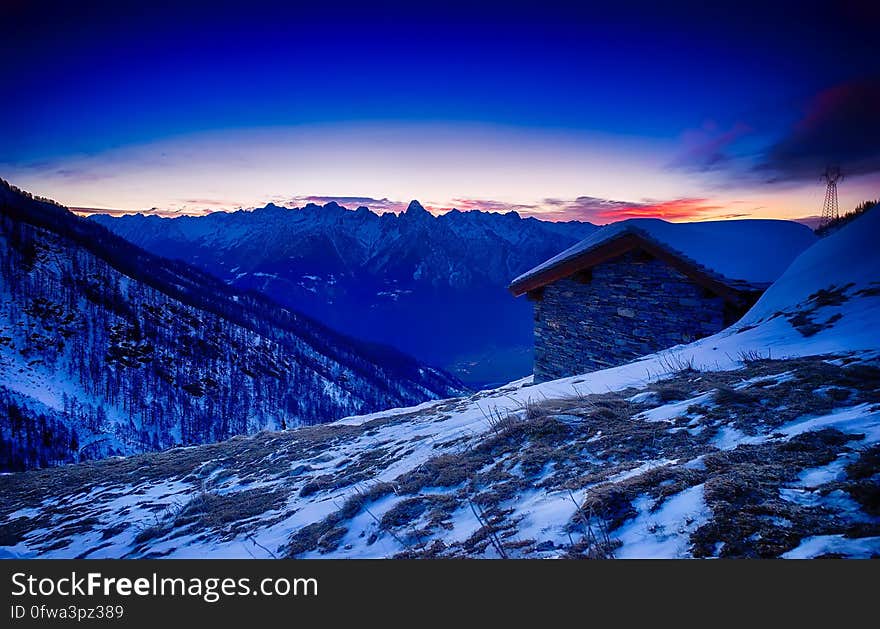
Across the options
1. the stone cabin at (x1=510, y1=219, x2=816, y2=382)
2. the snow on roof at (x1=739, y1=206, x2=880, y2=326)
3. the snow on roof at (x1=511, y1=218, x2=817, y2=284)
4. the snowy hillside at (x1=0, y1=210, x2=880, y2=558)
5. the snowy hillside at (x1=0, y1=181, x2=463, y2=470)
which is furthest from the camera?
the snowy hillside at (x1=0, y1=181, x2=463, y2=470)

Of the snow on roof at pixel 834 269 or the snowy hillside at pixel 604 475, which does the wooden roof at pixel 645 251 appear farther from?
the snowy hillside at pixel 604 475

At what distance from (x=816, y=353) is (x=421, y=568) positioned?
15.7 ft

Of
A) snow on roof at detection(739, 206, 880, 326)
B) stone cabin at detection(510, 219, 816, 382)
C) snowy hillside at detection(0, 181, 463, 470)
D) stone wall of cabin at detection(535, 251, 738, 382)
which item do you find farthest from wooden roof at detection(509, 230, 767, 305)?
snowy hillside at detection(0, 181, 463, 470)

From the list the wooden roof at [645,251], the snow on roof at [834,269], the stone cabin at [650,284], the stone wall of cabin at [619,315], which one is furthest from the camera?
the stone wall of cabin at [619,315]

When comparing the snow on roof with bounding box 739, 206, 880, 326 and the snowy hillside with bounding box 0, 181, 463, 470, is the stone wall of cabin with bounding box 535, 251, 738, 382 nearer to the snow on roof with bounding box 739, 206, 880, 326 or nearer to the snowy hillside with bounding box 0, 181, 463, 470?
the snow on roof with bounding box 739, 206, 880, 326

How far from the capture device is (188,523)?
460cm

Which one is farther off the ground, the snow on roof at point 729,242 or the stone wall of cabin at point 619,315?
the snow on roof at point 729,242

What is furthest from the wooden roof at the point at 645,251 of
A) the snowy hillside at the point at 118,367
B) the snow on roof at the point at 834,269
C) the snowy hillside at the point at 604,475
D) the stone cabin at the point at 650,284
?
the snowy hillside at the point at 118,367

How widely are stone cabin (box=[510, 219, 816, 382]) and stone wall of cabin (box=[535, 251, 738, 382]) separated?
0.07 feet

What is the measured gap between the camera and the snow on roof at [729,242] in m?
9.05

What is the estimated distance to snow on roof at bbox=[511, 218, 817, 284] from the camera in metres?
9.05

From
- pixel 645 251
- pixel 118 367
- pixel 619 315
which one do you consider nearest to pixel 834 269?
pixel 645 251

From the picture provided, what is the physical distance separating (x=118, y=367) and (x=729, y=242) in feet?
211

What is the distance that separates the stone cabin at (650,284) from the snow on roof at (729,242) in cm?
3
